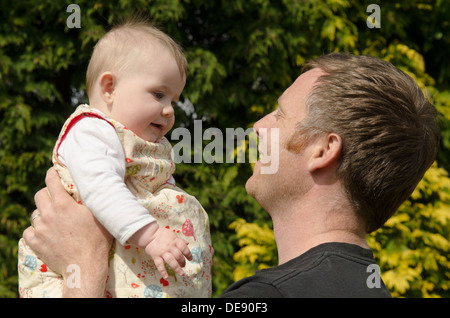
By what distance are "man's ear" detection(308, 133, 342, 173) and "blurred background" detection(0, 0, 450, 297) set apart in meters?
2.54

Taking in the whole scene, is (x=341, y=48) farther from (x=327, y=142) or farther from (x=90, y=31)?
(x=327, y=142)

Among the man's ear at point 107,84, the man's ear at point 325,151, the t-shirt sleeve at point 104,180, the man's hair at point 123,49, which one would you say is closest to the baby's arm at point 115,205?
the t-shirt sleeve at point 104,180

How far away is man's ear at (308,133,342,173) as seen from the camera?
1.89 meters

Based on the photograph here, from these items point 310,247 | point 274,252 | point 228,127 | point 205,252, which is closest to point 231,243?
point 274,252

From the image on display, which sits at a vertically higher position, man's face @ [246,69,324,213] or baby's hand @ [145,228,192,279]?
man's face @ [246,69,324,213]

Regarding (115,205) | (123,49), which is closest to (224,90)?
(123,49)

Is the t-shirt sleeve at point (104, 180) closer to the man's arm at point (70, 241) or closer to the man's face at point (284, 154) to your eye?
the man's arm at point (70, 241)

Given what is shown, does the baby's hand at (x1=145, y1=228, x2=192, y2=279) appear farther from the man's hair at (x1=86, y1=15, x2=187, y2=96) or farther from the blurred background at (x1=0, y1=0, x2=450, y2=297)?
the blurred background at (x1=0, y1=0, x2=450, y2=297)

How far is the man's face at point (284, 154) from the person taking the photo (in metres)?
1.98

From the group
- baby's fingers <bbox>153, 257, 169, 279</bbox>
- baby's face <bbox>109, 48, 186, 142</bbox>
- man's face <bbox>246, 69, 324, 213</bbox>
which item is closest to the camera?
baby's fingers <bbox>153, 257, 169, 279</bbox>

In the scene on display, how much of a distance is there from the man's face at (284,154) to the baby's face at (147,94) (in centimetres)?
42

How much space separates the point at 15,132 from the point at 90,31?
3.75 ft

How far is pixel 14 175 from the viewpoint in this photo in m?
4.48

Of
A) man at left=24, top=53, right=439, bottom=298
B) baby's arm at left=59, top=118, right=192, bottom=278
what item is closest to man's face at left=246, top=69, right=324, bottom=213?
man at left=24, top=53, right=439, bottom=298
